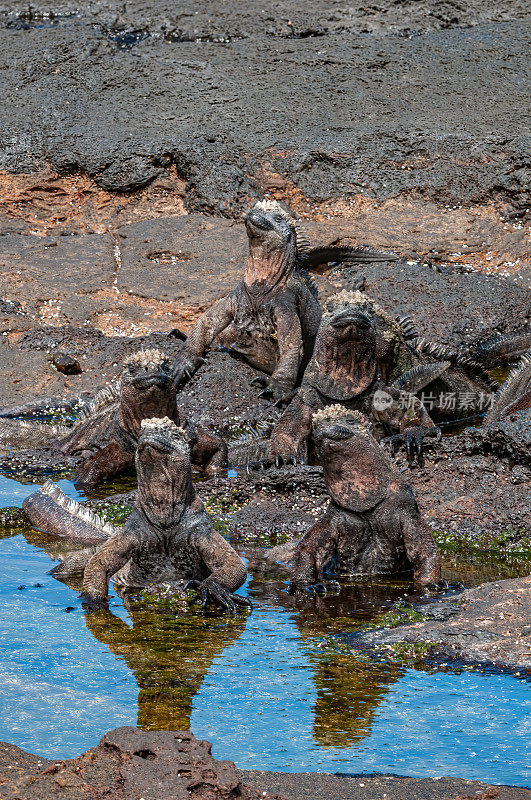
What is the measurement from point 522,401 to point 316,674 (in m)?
3.44

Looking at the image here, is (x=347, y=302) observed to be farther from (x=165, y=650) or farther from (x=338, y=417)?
(x=165, y=650)

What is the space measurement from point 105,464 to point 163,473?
7.37 feet

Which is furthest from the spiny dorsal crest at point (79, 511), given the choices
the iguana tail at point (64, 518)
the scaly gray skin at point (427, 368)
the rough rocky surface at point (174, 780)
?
the rough rocky surface at point (174, 780)

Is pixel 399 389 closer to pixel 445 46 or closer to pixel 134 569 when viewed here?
pixel 134 569

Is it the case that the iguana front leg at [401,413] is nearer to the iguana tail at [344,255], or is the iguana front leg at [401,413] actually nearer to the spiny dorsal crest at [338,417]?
the spiny dorsal crest at [338,417]

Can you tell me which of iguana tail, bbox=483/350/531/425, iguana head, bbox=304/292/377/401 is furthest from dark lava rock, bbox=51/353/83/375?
iguana tail, bbox=483/350/531/425

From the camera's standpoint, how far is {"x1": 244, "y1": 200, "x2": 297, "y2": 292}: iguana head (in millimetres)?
8602

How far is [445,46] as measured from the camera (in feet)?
41.5

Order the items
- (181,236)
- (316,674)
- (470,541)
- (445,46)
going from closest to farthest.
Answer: (316,674) < (470,541) < (181,236) < (445,46)

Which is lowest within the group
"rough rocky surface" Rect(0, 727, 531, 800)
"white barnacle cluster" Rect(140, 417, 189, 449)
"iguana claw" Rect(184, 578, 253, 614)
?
"iguana claw" Rect(184, 578, 253, 614)

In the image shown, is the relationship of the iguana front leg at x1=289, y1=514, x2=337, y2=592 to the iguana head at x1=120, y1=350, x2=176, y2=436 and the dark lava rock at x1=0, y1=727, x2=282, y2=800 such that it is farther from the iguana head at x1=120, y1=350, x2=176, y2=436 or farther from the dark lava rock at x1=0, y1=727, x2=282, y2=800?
the dark lava rock at x1=0, y1=727, x2=282, y2=800

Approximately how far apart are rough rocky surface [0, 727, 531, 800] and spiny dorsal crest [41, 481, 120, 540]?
2.89 metres

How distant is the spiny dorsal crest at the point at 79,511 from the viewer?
601cm

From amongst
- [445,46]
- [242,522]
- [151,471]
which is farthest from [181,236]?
[151,471]
